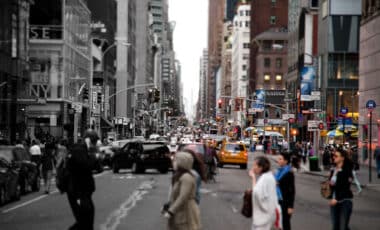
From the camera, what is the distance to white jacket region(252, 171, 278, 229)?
11.1m

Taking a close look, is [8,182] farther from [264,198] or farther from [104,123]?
[104,123]

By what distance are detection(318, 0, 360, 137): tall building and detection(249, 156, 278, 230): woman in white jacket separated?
237 feet

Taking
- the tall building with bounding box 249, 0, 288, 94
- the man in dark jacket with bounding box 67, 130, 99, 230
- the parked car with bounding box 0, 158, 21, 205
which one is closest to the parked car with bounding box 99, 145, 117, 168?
the parked car with bounding box 0, 158, 21, 205

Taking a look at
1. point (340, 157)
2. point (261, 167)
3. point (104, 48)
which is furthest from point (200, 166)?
point (104, 48)

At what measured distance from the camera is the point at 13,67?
61812 mm

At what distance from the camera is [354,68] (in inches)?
3369

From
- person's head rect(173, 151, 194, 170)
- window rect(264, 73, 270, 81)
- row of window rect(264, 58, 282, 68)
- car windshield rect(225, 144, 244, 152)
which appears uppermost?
row of window rect(264, 58, 282, 68)

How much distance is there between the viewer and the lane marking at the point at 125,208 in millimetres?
17464

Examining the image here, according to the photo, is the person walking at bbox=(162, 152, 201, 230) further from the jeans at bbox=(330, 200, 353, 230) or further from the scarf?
the jeans at bbox=(330, 200, 353, 230)

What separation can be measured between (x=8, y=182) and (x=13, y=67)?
39945mm

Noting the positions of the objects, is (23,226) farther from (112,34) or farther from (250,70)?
(250,70)

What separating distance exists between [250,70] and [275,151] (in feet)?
297

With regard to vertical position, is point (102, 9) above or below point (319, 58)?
above

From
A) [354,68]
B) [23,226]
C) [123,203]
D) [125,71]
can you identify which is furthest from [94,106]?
[125,71]
